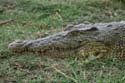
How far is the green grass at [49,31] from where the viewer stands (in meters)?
4.30

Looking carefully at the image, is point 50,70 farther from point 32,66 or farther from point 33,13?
point 33,13

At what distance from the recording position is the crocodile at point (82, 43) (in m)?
5.01

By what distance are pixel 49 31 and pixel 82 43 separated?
1939 mm

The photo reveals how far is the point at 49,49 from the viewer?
5090mm

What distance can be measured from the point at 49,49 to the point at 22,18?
319 centimetres

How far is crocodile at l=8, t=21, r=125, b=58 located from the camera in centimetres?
501

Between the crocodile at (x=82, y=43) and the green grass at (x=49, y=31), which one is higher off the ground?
the crocodile at (x=82, y=43)

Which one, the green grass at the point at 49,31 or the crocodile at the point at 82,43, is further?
the crocodile at the point at 82,43

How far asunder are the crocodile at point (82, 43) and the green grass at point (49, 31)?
13cm

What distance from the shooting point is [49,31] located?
22.6 ft

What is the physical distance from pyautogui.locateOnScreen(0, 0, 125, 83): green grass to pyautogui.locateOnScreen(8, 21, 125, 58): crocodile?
13 centimetres

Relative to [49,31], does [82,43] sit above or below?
above

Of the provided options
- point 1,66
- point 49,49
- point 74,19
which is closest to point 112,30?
point 49,49

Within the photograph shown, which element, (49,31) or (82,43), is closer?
(82,43)
